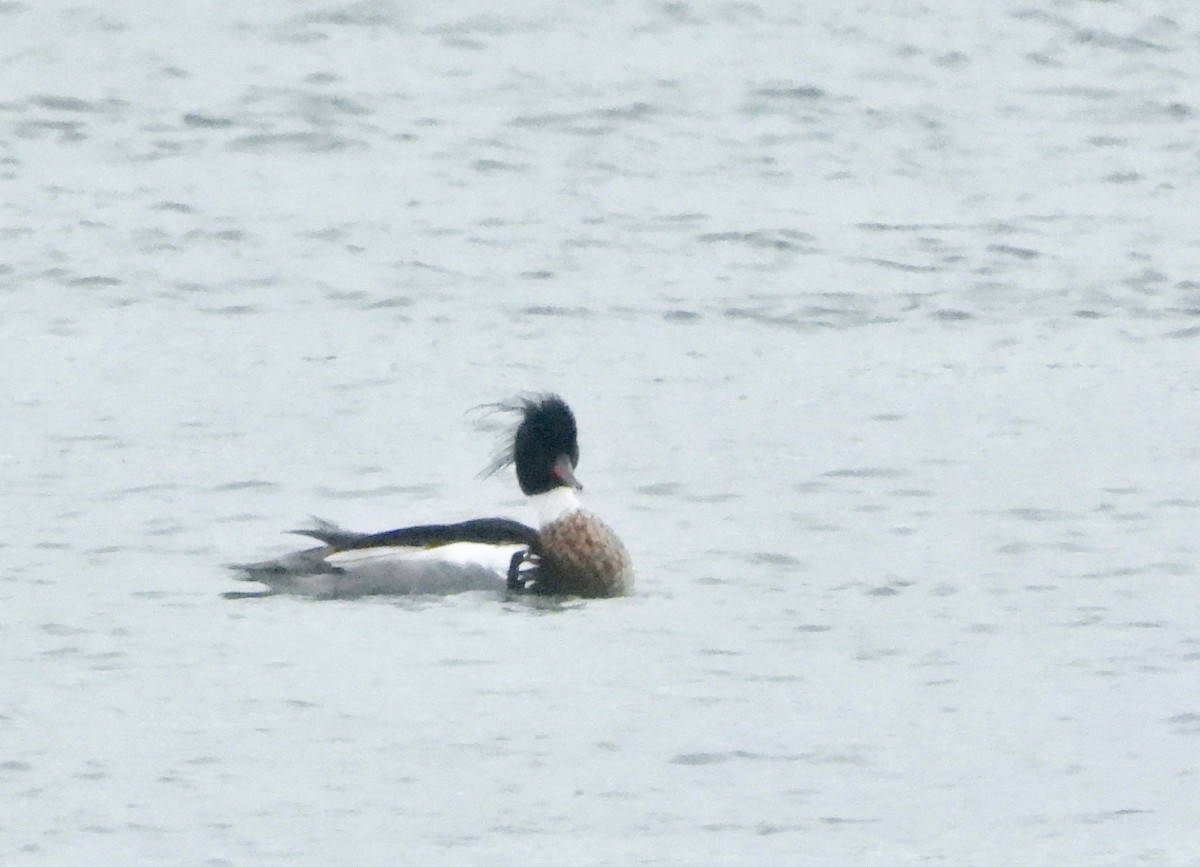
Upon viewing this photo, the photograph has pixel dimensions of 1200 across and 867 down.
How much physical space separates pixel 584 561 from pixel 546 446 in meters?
0.78

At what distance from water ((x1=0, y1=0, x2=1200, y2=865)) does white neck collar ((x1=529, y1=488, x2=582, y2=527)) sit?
44 cm

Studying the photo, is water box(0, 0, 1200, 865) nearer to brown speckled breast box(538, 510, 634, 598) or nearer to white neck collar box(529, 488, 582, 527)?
brown speckled breast box(538, 510, 634, 598)

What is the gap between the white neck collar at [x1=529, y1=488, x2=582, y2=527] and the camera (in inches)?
483

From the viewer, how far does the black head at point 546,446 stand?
40.5ft

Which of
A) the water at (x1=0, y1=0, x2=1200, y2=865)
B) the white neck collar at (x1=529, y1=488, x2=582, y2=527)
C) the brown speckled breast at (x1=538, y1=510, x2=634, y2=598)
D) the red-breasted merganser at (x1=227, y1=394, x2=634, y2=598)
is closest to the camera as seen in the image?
the water at (x1=0, y1=0, x2=1200, y2=865)

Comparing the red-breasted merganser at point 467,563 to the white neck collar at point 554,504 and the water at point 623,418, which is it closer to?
the white neck collar at point 554,504

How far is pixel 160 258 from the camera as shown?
18.4 metres

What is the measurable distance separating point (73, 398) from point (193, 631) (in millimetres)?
4473

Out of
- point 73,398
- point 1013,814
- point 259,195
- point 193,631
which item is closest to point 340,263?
point 259,195

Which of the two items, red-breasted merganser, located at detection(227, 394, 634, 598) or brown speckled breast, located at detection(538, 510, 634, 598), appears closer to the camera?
red-breasted merganser, located at detection(227, 394, 634, 598)

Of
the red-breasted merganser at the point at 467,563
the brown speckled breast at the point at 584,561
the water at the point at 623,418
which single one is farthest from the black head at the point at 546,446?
the water at the point at 623,418

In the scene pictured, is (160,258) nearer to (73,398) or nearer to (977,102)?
(73,398)

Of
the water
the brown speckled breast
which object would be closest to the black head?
the brown speckled breast

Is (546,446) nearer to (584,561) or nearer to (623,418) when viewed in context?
(584,561)
